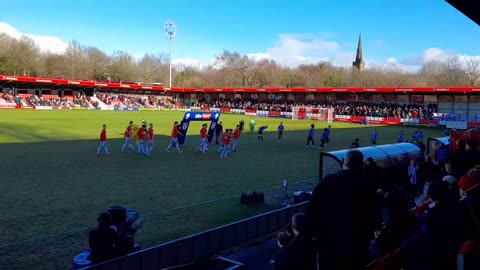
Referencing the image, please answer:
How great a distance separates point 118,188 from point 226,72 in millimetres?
99128

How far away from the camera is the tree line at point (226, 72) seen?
85688mm

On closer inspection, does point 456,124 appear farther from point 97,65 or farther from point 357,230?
point 97,65

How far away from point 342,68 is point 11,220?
328ft

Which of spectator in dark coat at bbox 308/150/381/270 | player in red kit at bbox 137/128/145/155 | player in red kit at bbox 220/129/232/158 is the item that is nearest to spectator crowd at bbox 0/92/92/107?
player in red kit at bbox 137/128/145/155

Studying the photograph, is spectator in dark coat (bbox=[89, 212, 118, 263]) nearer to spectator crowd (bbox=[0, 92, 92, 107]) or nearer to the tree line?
spectator crowd (bbox=[0, 92, 92, 107])

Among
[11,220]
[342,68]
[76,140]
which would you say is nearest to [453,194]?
[11,220]

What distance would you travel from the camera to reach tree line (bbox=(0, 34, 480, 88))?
85688 millimetres

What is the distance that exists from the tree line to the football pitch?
7098 cm

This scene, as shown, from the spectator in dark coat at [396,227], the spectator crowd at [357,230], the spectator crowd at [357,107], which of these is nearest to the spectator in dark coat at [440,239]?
the spectator crowd at [357,230]

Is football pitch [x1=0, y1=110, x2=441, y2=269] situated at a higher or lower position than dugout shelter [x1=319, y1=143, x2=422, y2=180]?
lower

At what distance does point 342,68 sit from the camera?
103 metres

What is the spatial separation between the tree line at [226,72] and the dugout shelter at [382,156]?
263 ft

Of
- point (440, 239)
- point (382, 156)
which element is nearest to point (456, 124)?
point (382, 156)

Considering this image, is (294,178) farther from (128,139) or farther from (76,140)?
(76,140)
